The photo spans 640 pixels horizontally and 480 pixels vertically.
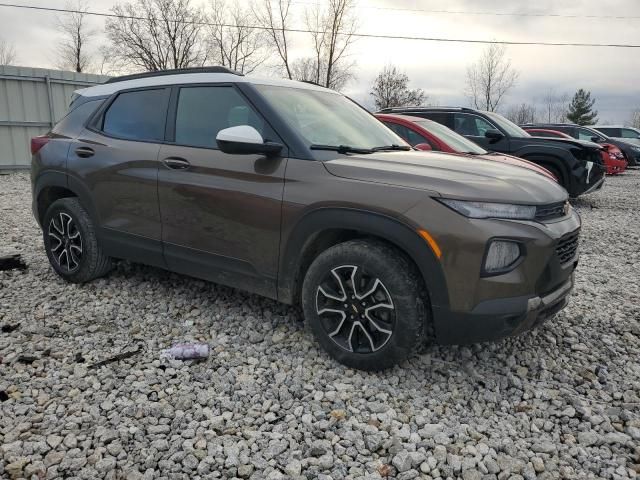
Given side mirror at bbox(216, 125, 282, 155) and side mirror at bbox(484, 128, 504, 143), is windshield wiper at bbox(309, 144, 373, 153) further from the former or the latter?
A: side mirror at bbox(484, 128, 504, 143)

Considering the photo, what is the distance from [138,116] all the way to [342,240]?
204 cm

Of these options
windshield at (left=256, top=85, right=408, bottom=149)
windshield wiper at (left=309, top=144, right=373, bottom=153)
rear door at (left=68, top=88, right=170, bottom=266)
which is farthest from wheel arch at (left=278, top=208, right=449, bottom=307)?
rear door at (left=68, top=88, right=170, bottom=266)

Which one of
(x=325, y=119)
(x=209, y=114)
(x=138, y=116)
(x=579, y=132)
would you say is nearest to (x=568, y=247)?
(x=325, y=119)

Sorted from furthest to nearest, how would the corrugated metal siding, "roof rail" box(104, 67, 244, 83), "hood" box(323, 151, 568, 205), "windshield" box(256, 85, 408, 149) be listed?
the corrugated metal siding
"roof rail" box(104, 67, 244, 83)
"windshield" box(256, 85, 408, 149)
"hood" box(323, 151, 568, 205)

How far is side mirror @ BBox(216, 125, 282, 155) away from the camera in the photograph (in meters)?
2.98

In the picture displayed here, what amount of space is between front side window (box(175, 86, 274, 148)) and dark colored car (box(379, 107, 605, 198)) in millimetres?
5757

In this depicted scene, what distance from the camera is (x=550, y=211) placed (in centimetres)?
283

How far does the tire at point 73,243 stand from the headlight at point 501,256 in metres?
3.17

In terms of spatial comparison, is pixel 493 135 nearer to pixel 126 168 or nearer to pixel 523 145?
pixel 523 145

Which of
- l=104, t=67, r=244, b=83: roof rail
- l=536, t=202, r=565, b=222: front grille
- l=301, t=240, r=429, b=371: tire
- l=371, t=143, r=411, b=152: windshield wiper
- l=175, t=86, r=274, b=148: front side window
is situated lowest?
l=301, t=240, r=429, b=371: tire

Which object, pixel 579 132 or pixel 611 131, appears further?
pixel 611 131

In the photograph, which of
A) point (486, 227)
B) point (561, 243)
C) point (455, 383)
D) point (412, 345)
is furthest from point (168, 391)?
point (561, 243)

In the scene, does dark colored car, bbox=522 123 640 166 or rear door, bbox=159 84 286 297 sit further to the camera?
dark colored car, bbox=522 123 640 166

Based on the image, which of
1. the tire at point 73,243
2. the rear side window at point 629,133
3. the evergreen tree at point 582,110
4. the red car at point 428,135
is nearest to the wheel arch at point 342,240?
the tire at point 73,243
